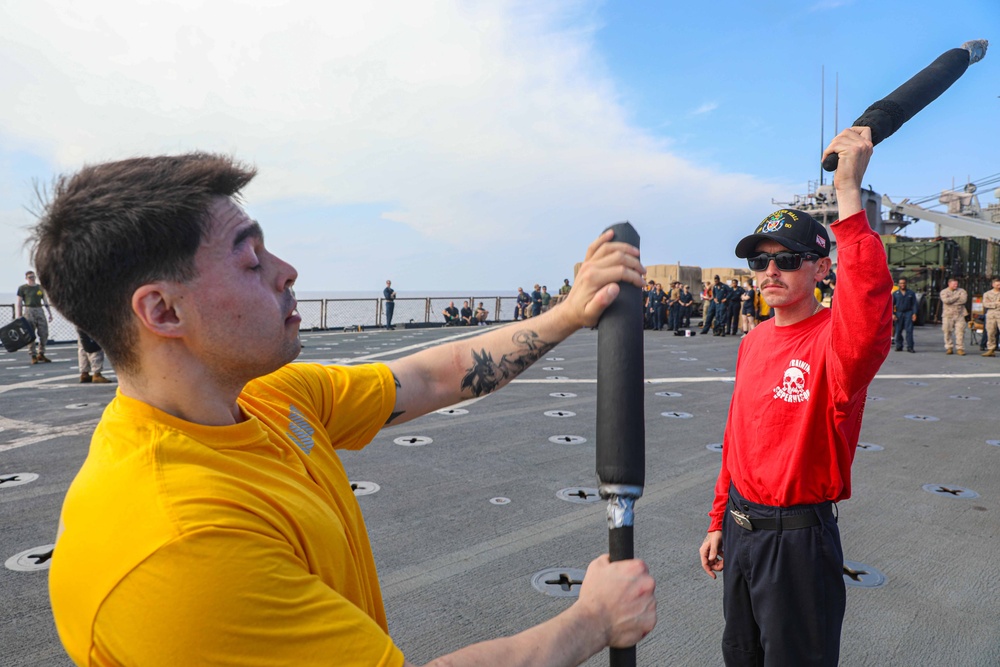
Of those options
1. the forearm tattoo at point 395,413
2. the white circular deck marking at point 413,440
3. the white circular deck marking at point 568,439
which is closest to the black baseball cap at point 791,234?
the forearm tattoo at point 395,413

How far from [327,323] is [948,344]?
19166 millimetres

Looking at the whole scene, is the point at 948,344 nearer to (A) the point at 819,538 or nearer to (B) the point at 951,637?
(B) the point at 951,637

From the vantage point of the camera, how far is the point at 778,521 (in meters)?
2.16

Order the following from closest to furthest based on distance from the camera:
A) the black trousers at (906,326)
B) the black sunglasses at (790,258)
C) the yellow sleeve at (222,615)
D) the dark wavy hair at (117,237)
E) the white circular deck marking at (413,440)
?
1. the yellow sleeve at (222,615)
2. the dark wavy hair at (117,237)
3. the black sunglasses at (790,258)
4. the white circular deck marking at (413,440)
5. the black trousers at (906,326)

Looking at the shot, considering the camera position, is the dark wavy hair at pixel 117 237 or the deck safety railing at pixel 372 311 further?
the deck safety railing at pixel 372 311

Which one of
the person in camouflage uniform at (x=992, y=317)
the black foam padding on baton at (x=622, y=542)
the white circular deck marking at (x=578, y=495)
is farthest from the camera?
the person in camouflage uniform at (x=992, y=317)

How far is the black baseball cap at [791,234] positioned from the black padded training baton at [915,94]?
789mm

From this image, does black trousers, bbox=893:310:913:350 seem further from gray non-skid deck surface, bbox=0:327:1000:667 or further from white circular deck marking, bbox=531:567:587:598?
white circular deck marking, bbox=531:567:587:598

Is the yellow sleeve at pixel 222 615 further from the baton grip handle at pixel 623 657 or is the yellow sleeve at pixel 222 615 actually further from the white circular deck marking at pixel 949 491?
the white circular deck marking at pixel 949 491

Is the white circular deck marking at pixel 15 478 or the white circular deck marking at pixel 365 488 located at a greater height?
the white circular deck marking at pixel 15 478

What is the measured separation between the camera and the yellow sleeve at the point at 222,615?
91cm

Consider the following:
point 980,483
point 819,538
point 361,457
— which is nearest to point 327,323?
point 361,457

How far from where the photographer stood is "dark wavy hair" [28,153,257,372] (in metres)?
1.18

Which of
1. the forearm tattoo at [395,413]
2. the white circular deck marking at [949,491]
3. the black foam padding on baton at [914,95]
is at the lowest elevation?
the white circular deck marking at [949,491]
